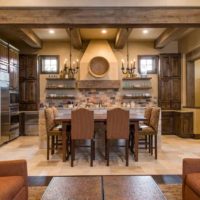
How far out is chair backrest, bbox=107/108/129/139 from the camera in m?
5.09

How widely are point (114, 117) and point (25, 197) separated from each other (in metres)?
2.53

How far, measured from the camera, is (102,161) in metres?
5.42

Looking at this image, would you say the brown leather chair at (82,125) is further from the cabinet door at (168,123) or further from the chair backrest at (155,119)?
the cabinet door at (168,123)

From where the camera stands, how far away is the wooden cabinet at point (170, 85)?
9492 millimetres

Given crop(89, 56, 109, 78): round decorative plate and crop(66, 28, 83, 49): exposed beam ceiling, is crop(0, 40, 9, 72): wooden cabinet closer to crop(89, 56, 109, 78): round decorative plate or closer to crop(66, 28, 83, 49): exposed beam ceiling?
crop(66, 28, 83, 49): exposed beam ceiling

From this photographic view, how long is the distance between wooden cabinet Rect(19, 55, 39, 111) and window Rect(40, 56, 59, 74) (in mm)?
275

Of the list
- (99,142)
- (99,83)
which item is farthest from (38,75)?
(99,142)

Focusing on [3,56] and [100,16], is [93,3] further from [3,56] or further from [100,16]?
[3,56]

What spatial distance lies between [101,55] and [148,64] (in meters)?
1.71

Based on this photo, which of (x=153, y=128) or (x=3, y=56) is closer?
(x=153, y=128)

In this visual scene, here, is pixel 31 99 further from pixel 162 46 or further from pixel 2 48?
pixel 162 46

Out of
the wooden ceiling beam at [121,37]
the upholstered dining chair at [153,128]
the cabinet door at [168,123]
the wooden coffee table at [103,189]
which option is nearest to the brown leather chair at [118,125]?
the upholstered dining chair at [153,128]

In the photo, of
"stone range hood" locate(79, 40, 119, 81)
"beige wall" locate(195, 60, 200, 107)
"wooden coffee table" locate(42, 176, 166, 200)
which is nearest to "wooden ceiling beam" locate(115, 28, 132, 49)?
"stone range hood" locate(79, 40, 119, 81)

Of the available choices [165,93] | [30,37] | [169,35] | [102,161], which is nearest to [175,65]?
[165,93]
